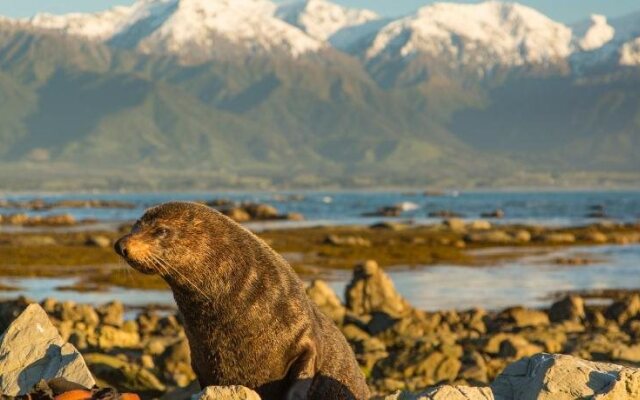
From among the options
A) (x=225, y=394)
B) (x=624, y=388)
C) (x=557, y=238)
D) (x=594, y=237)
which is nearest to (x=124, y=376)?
(x=225, y=394)

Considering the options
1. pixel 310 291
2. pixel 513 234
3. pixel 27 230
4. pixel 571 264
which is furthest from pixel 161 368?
pixel 27 230

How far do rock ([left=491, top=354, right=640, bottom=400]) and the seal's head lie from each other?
3343 millimetres

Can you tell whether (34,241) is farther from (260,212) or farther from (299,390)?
(299,390)

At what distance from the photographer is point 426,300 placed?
43.8 m

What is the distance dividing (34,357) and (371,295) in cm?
2584

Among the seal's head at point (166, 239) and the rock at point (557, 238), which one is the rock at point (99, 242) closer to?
the rock at point (557, 238)

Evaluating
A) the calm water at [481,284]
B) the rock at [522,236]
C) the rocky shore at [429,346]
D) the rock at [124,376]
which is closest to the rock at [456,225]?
the rock at [522,236]

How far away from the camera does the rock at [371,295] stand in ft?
122

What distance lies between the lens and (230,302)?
11695 millimetres

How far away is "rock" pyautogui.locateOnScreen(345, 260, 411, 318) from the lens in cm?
3722

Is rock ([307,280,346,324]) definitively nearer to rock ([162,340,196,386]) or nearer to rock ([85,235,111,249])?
rock ([162,340,196,386])

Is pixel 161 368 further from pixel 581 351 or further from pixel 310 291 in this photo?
pixel 310 291

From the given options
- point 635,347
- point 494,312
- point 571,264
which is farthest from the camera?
point 571,264

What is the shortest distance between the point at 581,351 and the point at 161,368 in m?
9.19
